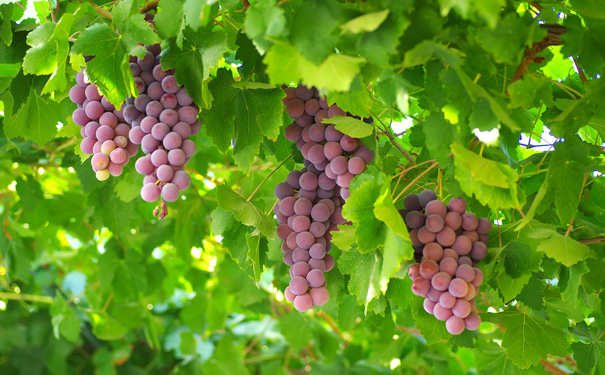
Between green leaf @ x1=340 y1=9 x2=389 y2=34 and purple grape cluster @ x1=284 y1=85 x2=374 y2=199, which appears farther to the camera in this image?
purple grape cluster @ x1=284 y1=85 x2=374 y2=199

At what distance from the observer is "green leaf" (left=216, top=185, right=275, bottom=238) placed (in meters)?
0.90

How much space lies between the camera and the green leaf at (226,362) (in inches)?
102

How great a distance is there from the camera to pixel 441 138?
30.6 inches

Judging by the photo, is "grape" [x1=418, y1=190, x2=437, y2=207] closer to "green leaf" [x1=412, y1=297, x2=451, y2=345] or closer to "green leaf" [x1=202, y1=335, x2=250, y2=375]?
"green leaf" [x1=412, y1=297, x2=451, y2=345]

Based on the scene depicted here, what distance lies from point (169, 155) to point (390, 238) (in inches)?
13.6

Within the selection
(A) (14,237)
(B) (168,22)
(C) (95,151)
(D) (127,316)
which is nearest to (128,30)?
(B) (168,22)

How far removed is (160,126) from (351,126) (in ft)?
0.93

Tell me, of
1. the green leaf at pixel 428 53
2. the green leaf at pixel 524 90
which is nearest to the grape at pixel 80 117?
the green leaf at pixel 428 53

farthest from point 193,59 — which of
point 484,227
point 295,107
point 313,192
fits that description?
point 484,227

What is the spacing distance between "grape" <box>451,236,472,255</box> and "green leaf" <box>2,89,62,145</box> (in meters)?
0.81


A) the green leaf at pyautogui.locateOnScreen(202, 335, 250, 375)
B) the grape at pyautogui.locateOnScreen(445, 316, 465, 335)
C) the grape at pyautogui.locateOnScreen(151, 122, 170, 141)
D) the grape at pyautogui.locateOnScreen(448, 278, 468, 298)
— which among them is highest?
the grape at pyautogui.locateOnScreen(151, 122, 170, 141)

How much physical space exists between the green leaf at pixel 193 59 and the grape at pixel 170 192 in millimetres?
135

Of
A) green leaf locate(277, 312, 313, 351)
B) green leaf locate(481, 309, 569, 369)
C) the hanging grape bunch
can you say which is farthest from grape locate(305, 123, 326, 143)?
green leaf locate(277, 312, 313, 351)

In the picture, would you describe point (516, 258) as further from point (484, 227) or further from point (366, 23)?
point (366, 23)
